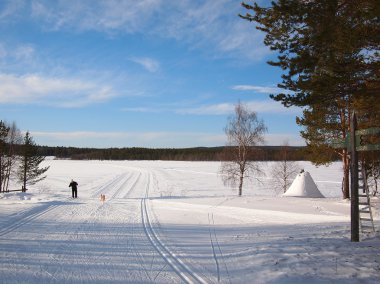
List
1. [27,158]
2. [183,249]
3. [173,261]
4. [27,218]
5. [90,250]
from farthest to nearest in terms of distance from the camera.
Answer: [27,158], [27,218], [183,249], [90,250], [173,261]

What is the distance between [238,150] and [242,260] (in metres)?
21.6

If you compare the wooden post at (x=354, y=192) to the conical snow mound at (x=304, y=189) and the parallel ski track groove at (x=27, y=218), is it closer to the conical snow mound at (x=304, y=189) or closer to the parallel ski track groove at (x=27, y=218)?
the parallel ski track groove at (x=27, y=218)

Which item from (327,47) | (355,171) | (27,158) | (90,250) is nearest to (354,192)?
(355,171)

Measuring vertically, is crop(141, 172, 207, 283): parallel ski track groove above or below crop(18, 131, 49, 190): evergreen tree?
below

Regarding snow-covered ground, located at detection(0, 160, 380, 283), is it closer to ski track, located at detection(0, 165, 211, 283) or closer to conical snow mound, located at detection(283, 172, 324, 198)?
ski track, located at detection(0, 165, 211, 283)

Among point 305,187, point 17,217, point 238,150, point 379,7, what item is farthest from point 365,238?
point 238,150

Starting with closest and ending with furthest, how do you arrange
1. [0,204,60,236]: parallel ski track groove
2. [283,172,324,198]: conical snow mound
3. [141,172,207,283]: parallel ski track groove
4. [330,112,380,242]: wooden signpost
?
[141,172,207,283]: parallel ski track groove, [330,112,380,242]: wooden signpost, [0,204,60,236]: parallel ski track groove, [283,172,324,198]: conical snow mound

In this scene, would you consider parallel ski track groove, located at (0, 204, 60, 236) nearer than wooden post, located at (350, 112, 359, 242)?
No

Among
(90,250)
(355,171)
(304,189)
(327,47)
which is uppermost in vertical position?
(327,47)

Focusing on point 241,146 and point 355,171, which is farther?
point 241,146

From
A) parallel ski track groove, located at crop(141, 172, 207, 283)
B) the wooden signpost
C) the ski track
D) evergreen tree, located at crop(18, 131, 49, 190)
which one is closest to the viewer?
parallel ski track groove, located at crop(141, 172, 207, 283)

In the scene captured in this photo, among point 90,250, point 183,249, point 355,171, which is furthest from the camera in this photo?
point 183,249

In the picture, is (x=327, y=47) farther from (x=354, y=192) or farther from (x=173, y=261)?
(x=173, y=261)

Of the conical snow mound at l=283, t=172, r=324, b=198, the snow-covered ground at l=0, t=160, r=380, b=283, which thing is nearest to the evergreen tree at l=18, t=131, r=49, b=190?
the snow-covered ground at l=0, t=160, r=380, b=283
